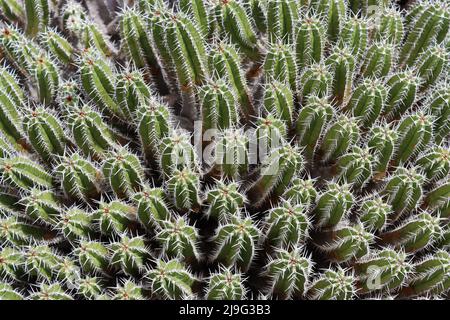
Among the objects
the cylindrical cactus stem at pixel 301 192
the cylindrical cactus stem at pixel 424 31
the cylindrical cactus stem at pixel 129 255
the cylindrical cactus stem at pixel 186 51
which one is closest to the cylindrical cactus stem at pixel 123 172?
the cylindrical cactus stem at pixel 129 255

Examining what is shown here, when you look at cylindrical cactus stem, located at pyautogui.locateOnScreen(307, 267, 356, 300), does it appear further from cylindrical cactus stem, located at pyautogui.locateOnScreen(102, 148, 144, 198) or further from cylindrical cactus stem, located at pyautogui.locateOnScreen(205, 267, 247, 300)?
cylindrical cactus stem, located at pyautogui.locateOnScreen(102, 148, 144, 198)

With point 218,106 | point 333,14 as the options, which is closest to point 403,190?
point 218,106

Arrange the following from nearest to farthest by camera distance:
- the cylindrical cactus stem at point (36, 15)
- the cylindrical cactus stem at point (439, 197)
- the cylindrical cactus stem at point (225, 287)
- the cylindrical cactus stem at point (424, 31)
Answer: the cylindrical cactus stem at point (225, 287)
the cylindrical cactus stem at point (439, 197)
the cylindrical cactus stem at point (424, 31)
the cylindrical cactus stem at point (36, 15)

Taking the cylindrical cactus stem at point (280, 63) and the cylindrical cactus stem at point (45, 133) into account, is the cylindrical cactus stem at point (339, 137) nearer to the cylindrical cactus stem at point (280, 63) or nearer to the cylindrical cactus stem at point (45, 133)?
the cylindrical cactus stem at point (280, 63)

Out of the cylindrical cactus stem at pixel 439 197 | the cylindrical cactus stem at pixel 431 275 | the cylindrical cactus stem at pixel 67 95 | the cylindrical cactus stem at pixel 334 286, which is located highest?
the cylindrical cactus stem at pixel 67 95

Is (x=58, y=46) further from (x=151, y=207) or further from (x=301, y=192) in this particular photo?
(x=301, y=192)

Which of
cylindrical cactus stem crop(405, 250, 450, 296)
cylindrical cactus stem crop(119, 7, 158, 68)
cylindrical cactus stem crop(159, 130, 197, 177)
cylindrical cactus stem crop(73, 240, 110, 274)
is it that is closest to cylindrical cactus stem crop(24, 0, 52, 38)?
cylindrical cactus stem crop(119, 7, 158, 68)
